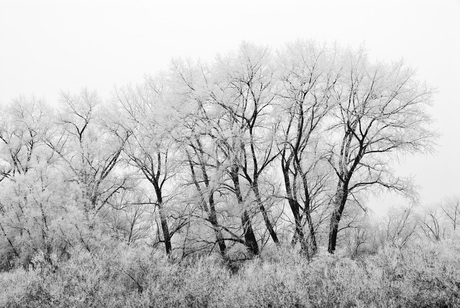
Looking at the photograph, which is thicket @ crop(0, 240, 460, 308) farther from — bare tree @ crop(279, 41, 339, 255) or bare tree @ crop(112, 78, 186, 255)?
bare tree @ crop(112, 78, 186, 255)

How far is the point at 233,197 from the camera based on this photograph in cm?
1748

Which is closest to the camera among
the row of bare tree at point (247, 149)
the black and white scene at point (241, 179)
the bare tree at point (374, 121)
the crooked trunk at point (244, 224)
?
the black and white scene at point (241, 179)

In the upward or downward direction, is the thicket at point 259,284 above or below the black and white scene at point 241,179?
below

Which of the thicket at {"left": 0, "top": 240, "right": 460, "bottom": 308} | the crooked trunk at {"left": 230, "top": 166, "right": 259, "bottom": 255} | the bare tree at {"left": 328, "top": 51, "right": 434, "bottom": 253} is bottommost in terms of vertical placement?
the thicket at {"left": 0, "top": 240, "right": 460, "bottom": 308}

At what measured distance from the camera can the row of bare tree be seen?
1405 cm

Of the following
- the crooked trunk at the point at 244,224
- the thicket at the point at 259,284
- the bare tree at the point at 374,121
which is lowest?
the thicket at the point at 259,284

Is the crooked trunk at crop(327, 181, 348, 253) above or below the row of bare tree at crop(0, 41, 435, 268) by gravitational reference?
below

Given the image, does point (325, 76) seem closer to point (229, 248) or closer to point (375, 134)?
point (375, 134)

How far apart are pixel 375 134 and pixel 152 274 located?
10.5 meters

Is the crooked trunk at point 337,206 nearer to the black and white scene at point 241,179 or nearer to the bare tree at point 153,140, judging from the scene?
the black and white scene at point 241,179

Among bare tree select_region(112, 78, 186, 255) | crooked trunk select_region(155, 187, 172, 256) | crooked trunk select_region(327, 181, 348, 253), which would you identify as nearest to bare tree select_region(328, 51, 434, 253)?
crooked trunk select_region(327, 181, 348, 253)

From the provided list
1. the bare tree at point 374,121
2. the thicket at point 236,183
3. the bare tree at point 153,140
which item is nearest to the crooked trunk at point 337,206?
the bare tree at point 374,121

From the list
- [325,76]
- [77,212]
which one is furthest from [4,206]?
[325,76]

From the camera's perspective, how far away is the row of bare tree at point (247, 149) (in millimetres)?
14055
